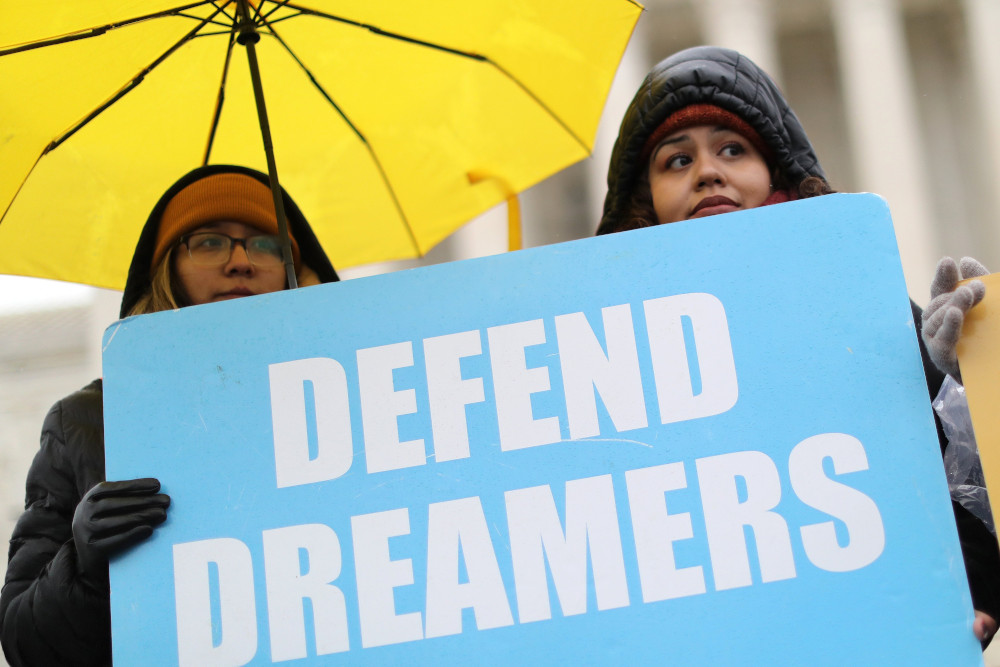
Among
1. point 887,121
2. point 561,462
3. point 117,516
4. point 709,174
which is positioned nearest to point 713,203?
point 709,174

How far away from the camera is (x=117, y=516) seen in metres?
1.60

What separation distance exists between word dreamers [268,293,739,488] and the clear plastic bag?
0.44 m

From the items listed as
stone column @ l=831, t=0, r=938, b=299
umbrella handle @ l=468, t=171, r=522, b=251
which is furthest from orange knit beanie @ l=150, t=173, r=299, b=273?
stone column @ l=831, t=0, r=938, b=299

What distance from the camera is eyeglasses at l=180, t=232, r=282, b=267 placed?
2.25 meters

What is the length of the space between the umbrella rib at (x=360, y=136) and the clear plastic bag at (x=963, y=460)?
1.31 meters

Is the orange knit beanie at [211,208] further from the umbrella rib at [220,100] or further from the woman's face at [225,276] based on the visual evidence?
the umbrella rib at [220,100]

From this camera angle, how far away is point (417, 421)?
163 cm

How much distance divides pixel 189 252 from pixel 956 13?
10.3m

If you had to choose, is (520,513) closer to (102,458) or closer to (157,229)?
(102,458)

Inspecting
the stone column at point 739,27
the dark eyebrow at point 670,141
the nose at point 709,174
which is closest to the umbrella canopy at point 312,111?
the dark eyebrow at point 670,141

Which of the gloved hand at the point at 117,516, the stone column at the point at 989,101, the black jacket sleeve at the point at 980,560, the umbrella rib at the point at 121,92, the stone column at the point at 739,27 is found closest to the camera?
the gloved hand at the point at 117,516

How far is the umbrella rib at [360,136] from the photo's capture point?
2.34 meters

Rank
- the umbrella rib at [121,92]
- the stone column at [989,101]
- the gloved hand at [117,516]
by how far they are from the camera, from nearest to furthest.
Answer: the gloved hand at [117,516] < the umbrella rib at [121,92] < the stone column at [989,101]

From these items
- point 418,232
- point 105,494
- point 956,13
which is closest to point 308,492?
point 105,494
